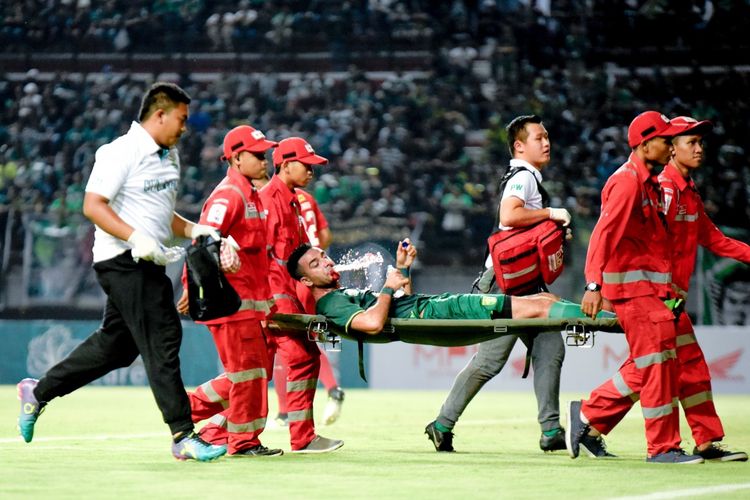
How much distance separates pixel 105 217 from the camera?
6.67 m

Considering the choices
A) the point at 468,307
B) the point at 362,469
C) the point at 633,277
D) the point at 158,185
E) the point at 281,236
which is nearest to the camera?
the point at 362,469

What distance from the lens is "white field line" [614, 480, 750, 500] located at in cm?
538

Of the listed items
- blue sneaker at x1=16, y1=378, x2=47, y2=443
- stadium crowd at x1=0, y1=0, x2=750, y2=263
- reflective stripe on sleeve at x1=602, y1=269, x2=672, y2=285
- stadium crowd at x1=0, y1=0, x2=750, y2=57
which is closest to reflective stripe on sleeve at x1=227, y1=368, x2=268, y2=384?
blue sneaker at x1=16, y1=378, x2=47, y2=443


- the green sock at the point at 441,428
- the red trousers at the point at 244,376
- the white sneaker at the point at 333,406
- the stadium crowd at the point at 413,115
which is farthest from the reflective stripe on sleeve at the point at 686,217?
the stadium crowd at the point at 413,115

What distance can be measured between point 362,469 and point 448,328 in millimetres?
1135

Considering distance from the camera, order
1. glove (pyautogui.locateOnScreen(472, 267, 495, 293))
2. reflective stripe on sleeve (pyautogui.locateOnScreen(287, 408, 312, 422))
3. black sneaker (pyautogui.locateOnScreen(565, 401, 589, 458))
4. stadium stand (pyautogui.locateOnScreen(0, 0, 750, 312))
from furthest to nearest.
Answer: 1. stadium stand (pyautogui.locateOnScreen(0, 0, 750, 312))
2. glove (pyautogui.locateOnScreen(472, 267, 495, 293))
3. reflective stripe on sleeve (pyautogui.locateOnScreen(287, 408, 312, 422))
4. black sneaker (pyautogui.locateOnScreen(565, 401, 589, 458))

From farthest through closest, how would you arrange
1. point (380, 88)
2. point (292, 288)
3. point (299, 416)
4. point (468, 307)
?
point (380, 88), point (292, 288), point (299, 416), point (468, 307)

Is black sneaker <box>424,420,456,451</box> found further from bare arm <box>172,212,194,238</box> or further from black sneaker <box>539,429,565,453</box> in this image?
bare arm <box>172,212,194,238</box>

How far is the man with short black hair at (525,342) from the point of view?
26.1 ft

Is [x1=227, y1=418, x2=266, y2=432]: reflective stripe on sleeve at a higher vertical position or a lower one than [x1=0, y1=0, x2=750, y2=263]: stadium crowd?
lower

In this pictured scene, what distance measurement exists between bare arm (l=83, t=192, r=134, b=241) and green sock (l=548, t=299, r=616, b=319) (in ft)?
8.45

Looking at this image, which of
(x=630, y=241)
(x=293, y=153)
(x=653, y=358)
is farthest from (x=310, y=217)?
(x=653, y=358)

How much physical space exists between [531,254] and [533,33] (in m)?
15.5

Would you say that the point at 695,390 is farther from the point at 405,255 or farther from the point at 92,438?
the point at 92,438
